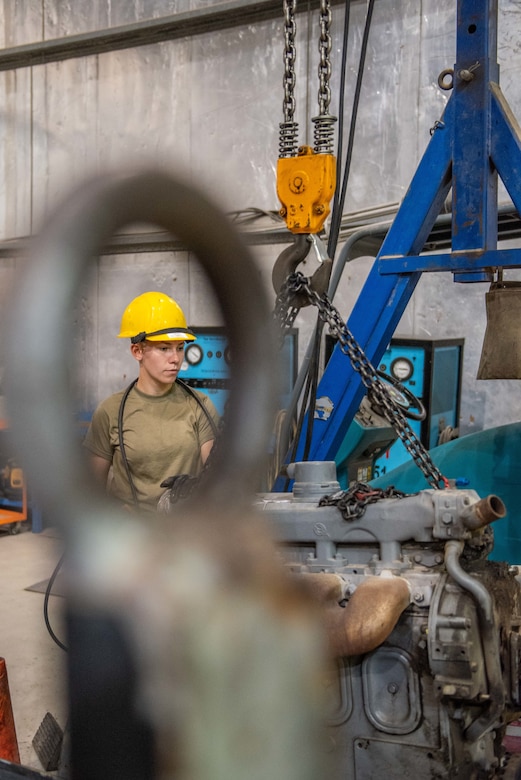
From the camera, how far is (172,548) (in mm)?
1411

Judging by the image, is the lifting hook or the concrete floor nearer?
the lifting hook

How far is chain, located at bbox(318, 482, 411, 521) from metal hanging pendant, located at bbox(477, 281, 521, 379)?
1.98 feet

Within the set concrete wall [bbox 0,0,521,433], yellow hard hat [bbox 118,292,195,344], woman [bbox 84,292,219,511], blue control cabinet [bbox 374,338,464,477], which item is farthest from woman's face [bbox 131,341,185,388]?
blue control cabinet [bbox 374,338,464,477]

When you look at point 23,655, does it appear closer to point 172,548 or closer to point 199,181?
point 172,548

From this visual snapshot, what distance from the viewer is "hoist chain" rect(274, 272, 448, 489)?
2.27 m

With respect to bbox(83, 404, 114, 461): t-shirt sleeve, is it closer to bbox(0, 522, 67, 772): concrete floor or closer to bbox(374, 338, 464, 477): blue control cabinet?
bbox(0, 522, 67, 772): concrete floor

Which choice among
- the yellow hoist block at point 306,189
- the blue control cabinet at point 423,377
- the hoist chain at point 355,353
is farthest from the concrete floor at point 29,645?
the blue control cabinet at point 423,377

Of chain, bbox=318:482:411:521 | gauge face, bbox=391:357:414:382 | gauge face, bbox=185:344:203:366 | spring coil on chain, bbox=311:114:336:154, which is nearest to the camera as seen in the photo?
chain, bbox=318:482:411:521

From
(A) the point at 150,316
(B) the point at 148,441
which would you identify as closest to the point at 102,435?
(B) the point at 148,441

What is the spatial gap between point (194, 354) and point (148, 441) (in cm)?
290

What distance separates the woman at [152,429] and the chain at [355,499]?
2.02 feet

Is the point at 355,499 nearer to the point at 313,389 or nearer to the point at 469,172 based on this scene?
the point at 313,389

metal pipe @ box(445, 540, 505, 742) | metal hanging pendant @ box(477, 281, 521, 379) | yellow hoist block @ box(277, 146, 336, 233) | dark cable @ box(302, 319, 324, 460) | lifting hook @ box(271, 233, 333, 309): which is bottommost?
metal pipe @ box(445, 540, 505, 742)

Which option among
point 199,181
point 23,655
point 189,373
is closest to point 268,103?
point 189,373
